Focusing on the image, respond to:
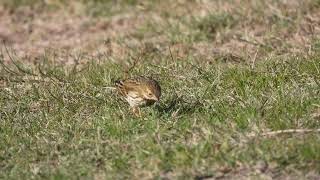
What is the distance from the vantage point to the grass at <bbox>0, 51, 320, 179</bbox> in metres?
6.96

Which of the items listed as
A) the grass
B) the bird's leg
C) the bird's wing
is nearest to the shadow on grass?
the grass

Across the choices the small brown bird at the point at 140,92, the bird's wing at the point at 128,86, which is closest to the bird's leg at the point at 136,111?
the small brown bird at the point at 140,92

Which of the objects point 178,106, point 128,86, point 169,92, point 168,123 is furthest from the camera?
point 169,92

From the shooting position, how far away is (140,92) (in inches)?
308

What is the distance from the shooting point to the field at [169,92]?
23.0 feet

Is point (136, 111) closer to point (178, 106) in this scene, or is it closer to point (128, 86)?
point (128, 86)

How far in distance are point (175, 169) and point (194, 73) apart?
246 cm

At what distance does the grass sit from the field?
0.01 meters

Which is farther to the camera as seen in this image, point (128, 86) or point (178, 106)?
point (178, 106)

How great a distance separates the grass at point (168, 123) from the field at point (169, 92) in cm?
1

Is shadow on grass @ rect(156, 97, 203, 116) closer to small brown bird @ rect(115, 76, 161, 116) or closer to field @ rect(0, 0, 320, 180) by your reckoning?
field @ rect(0, 0, 320, 180)

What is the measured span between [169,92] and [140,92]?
37.4 inches

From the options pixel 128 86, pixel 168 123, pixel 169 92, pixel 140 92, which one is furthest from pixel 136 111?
pixel 169 92

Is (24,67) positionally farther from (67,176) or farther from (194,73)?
(67,176)
